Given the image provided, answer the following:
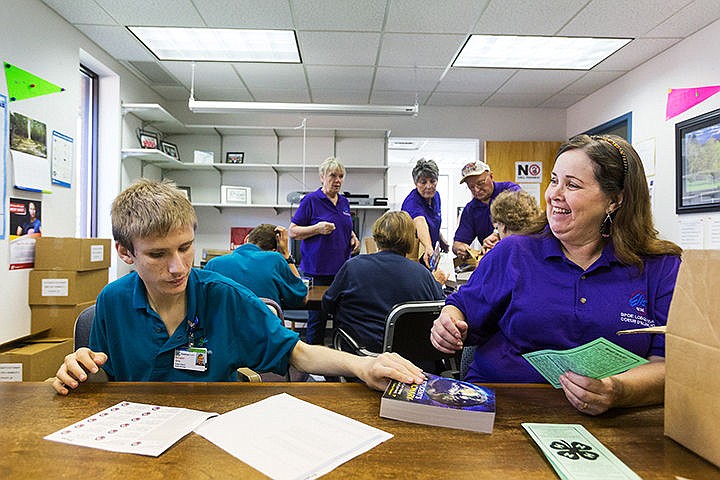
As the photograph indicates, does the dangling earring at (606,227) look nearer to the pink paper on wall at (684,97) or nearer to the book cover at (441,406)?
the book cover at (441,406)

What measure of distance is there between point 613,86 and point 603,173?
4.21m

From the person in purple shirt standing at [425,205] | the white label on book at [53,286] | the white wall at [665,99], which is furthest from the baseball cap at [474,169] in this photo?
the white label on book at [53,286]

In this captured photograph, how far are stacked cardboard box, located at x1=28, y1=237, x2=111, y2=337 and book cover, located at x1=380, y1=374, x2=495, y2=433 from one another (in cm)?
283

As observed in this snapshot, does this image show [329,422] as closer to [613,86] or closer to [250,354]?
[250,354]

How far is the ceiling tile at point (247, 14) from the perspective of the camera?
10.3 feet

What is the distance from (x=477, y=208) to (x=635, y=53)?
6.92ft

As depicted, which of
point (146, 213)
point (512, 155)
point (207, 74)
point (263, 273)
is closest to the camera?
point (146, 213)

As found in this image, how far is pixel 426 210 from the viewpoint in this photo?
12.1 feet

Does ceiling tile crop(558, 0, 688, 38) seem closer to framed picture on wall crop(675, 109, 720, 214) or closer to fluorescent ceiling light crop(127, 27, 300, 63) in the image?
framed picture on wall crop(675, 109, 720, 214)

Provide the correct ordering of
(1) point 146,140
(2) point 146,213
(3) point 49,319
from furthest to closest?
1. (1) point 146,140
2. (3) point 49,319
3. (2) point 146,213

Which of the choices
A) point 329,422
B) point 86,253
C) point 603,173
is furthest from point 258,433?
point 86,253

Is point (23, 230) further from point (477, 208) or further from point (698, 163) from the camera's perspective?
point (698, 163)

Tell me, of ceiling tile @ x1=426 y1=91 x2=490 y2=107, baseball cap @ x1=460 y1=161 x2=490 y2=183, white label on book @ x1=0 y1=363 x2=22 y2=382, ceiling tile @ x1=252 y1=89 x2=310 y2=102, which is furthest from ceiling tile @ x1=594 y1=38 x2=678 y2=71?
white label on book @ x1=0 y1=363 x2=22 y2=382

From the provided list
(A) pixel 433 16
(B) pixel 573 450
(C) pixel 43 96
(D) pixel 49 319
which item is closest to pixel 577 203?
(B) pixel 573 450
